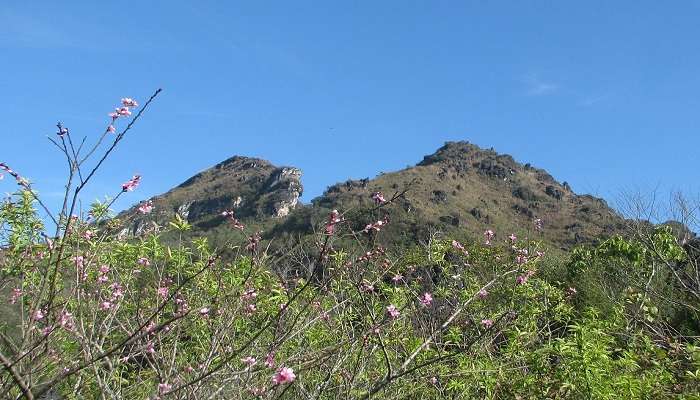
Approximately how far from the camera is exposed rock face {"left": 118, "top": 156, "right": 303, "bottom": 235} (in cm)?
12369

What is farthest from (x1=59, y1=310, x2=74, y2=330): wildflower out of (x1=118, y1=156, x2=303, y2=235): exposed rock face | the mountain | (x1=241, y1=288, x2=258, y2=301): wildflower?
(x1=118, y1=156, x2=303, y2=235): exposed rock face

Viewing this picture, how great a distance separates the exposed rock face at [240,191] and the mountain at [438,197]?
Answer: 0.24 meters

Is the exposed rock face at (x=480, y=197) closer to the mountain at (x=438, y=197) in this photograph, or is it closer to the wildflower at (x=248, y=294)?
the mountain at (x=438, y=197)

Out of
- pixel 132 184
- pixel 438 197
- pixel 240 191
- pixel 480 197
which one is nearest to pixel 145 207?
pixel 132 184

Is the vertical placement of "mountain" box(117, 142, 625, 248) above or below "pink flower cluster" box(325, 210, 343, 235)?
above

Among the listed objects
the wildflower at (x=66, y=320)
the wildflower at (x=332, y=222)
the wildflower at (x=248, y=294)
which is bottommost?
the wildflower at (x=66, y=320)

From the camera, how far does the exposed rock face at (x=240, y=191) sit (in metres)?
124

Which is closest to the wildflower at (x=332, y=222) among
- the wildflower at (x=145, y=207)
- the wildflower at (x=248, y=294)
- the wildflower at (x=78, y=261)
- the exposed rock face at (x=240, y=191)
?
the wildflower at (x=248, y=294)

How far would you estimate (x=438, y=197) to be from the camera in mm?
104250

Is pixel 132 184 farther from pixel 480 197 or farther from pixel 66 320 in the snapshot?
pixel 480 197

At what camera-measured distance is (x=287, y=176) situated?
449 ft

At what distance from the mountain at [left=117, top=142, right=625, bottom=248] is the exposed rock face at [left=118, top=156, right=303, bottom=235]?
9.3 inches

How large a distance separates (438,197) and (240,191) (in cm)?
5772

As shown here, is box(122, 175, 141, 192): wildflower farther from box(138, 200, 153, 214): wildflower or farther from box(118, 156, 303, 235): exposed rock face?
box(118, 156, 303, 235): exposed rock face
